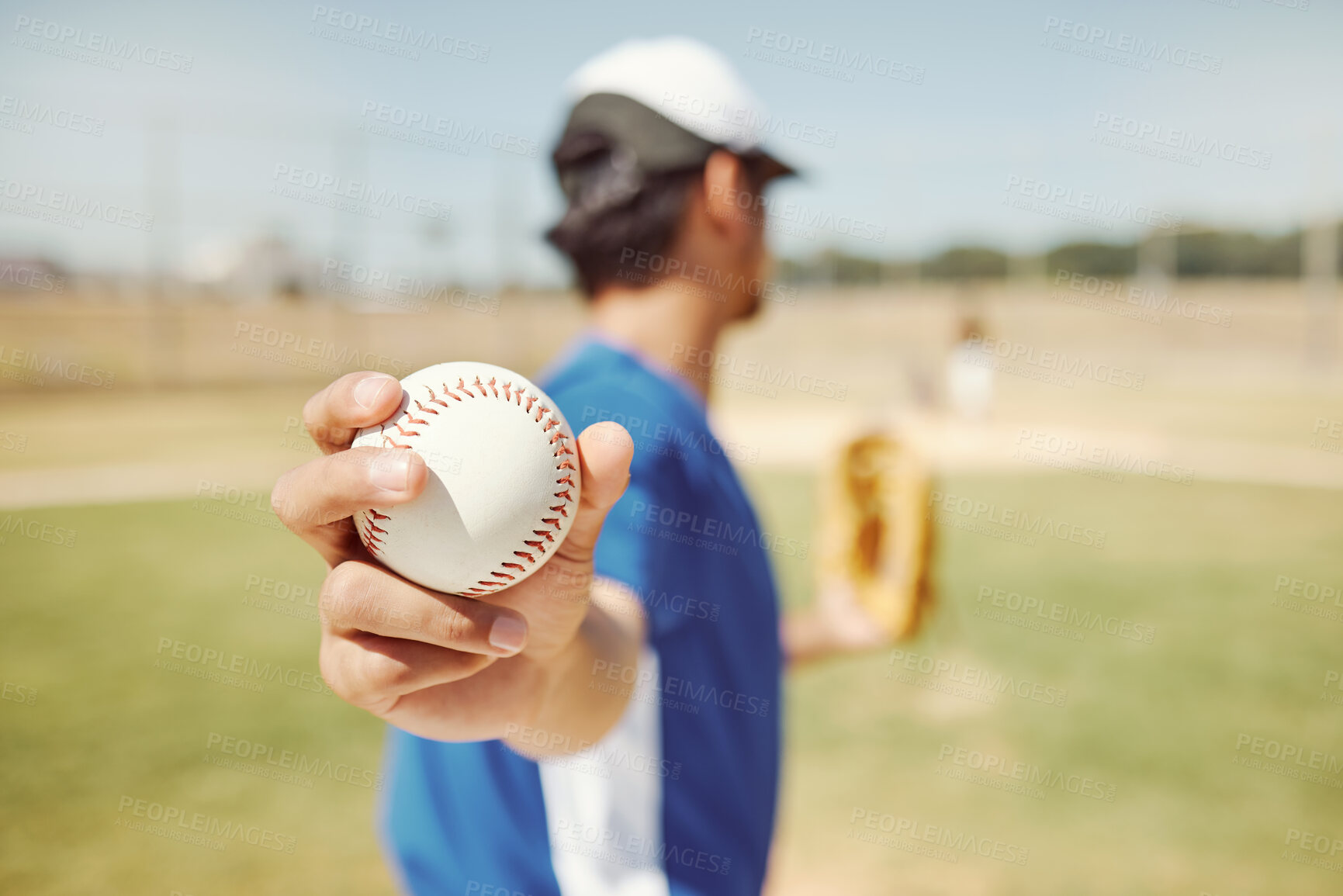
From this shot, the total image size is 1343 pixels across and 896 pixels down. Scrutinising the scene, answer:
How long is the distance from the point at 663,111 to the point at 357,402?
1298 millimetres

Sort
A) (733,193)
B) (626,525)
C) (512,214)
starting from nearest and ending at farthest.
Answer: (626,525) → (733,193) → (512,214)

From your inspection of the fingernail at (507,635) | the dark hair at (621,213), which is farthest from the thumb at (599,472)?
the dark hair at (621,213)

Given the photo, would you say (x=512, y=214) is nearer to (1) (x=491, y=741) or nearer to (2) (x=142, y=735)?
(2) (x=142, y=735)

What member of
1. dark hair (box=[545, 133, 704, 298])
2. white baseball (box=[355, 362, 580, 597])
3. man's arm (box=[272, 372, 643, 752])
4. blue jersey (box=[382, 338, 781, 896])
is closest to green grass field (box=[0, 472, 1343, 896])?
blue jersey (box=[382, 338, 781, 896])

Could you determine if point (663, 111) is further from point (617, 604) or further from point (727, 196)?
point (617, 604)

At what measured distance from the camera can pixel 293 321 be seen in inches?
731

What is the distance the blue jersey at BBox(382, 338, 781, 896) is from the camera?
4.97 ft

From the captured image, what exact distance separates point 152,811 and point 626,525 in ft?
11.1

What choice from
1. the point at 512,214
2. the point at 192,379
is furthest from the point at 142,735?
the point at 512,214

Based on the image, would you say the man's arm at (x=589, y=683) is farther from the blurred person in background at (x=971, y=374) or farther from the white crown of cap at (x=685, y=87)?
the blurred person in background at (x=971, y=374)

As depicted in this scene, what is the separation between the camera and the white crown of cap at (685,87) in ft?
6.46

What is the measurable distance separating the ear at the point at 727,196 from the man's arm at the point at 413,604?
43.4 inches

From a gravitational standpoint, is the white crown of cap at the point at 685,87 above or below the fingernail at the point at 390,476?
above

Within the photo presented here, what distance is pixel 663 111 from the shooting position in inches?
77.4
